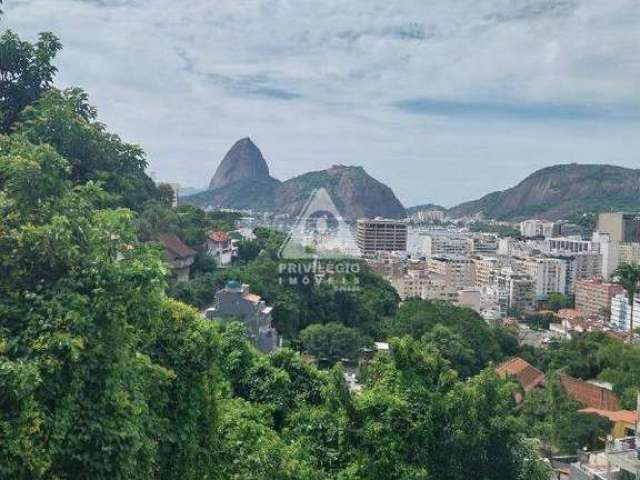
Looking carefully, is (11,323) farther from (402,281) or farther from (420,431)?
(402,281)

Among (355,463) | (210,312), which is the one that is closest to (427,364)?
(355,463)

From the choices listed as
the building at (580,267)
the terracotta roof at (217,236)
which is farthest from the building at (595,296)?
the terracotta roof at (217,236)

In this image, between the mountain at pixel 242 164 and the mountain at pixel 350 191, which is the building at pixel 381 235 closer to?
the mountain at pixel 350 191

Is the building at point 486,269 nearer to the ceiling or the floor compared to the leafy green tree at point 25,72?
nearer to the floor

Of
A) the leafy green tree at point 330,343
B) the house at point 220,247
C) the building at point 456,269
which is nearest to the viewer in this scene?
the leafy green tree at point 330,343

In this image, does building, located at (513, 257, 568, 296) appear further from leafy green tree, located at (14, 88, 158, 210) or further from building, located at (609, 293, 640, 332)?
leafy green tree, located at (14, 88, 158, 210)

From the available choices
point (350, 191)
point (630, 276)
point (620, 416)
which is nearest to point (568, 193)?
point (350, 191)

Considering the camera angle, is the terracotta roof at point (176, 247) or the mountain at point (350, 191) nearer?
the terracotta roof at point (176, 247)
